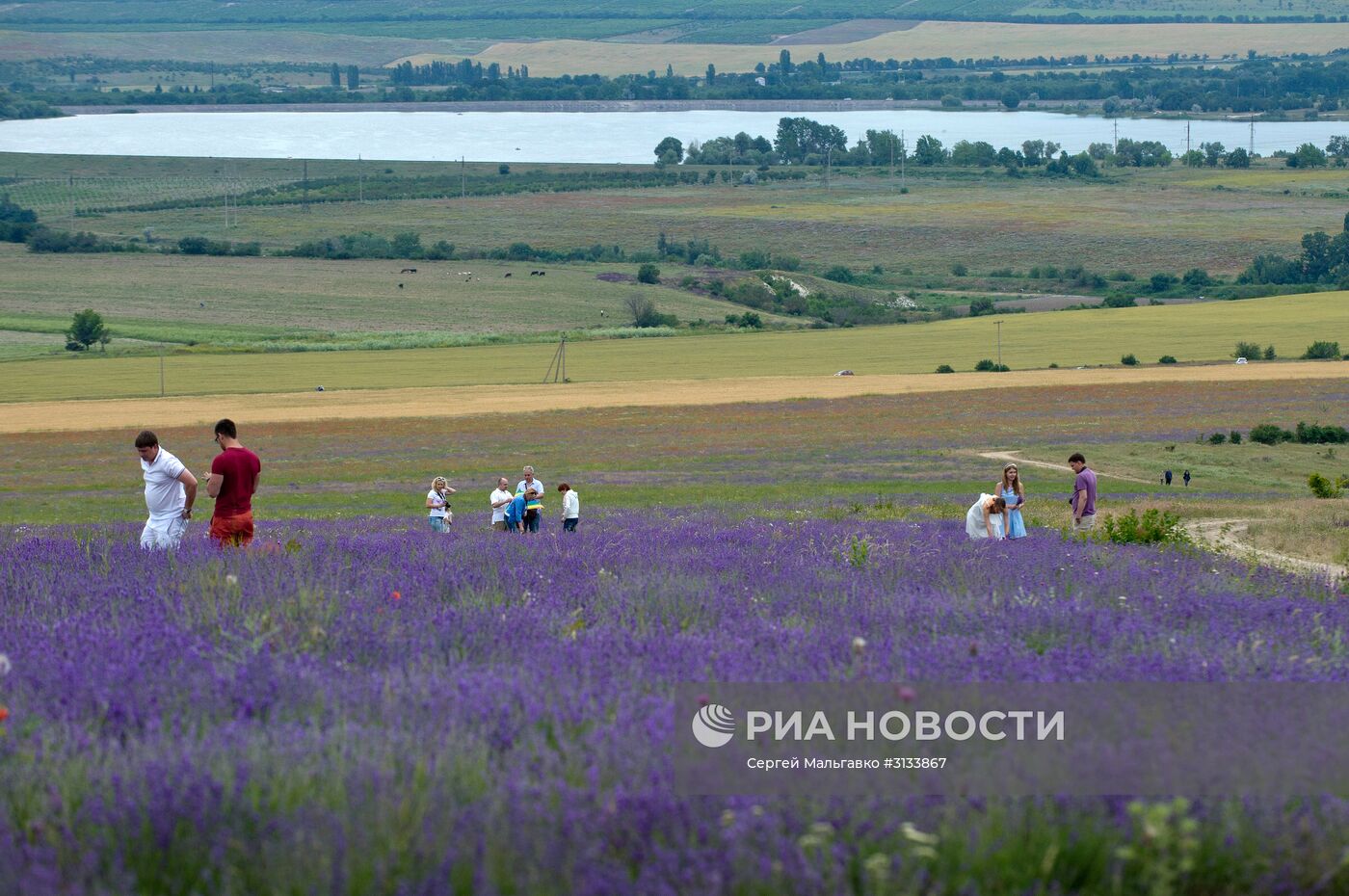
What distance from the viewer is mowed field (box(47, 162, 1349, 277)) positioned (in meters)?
155

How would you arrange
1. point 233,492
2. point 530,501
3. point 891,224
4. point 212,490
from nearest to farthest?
point 212,490 < point 233,492 < point 530,501 < point 891,224

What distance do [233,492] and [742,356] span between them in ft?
250

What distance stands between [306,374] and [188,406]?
15264 mm

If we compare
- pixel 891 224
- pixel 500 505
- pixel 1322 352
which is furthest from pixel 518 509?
pixel 891 224

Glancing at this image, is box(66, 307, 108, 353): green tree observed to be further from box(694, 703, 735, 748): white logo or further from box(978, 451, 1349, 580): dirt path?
box(694, 703, 735, 748): white logo

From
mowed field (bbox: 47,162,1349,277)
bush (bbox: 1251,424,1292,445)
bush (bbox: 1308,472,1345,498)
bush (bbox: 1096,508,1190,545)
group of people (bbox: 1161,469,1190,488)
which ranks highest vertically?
mowed field (bbox: 47,162,1349,277)

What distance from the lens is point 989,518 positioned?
1798 centimetres

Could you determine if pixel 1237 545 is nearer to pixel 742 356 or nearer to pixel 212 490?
pixel 212 490

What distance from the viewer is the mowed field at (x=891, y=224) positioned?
154875mm

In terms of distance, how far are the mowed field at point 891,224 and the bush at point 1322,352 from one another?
62975 mm

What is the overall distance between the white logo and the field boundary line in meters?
54.5

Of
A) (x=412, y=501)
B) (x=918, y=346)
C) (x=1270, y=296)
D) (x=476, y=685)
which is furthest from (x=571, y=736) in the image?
(x=1270, y=296)

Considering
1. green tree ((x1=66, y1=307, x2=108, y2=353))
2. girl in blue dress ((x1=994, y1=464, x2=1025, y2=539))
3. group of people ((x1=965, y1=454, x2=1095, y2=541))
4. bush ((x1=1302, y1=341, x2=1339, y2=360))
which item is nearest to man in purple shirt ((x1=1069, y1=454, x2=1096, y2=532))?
group of people ((x1=965, y1=454, x2=1095, y2=541))

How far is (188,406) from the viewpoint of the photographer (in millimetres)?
63500
